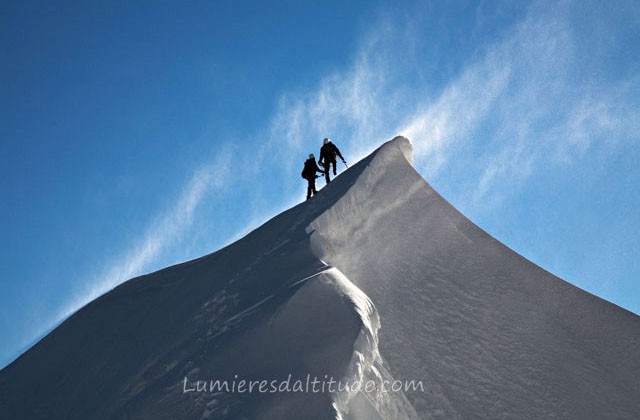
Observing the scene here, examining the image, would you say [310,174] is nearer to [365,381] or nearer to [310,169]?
[310,169]

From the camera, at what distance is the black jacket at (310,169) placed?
13.9 metres

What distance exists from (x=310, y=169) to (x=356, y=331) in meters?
8.57

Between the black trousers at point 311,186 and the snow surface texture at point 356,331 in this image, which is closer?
the snow surface texture at point 356,331

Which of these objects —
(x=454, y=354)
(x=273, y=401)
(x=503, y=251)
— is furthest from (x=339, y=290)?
(x=503, y=251)

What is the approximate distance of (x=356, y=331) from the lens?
5668 millimetres

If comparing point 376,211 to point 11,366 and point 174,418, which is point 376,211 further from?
point 11,366

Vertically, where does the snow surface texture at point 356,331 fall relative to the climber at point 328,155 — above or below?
below

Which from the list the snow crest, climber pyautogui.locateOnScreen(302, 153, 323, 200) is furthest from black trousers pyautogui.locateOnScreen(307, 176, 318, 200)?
the snow crest

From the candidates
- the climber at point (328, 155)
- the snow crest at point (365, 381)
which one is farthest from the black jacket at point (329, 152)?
the snow crest at point (365, 381)

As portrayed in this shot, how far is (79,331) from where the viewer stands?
443 inches

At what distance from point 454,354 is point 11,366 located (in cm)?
984

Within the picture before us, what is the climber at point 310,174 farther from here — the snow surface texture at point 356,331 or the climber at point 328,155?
the snow surface texture at point 356,331

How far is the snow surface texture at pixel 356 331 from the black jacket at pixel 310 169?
2031mm

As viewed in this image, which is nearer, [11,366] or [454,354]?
[454,354]
